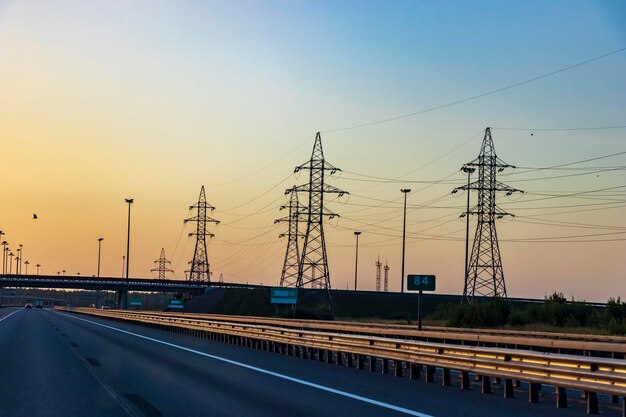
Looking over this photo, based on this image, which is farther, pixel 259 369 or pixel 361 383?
pixel 259 369

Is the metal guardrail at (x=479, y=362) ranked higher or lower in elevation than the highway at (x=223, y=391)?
higher

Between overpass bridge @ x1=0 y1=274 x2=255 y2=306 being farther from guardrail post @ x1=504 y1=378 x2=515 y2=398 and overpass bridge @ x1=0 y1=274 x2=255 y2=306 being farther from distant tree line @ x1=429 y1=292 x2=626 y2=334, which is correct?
guardrail post @ x1=504 y1=378 x2=515 y2=398

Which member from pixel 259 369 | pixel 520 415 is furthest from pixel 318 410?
pixel 259 369

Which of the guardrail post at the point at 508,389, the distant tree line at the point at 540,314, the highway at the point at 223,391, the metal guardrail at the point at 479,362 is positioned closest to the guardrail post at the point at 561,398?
the metal guardrail at the point at 479,362

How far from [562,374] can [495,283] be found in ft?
158

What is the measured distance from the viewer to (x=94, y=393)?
16391 millimetres

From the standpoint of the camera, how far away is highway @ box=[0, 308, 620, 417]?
553 inches

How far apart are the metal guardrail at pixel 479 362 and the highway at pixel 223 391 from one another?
0.38 meters

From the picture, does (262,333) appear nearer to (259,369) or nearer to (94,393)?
(259,369)

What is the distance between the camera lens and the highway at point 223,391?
1405cm

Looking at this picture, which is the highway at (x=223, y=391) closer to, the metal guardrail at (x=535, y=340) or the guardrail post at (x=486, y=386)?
the guardrail post at (x=486, y=386)

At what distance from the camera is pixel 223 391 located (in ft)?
55.9

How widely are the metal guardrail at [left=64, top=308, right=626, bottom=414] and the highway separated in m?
0.38

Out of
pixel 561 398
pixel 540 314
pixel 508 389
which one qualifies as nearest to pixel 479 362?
pixel 508 389
